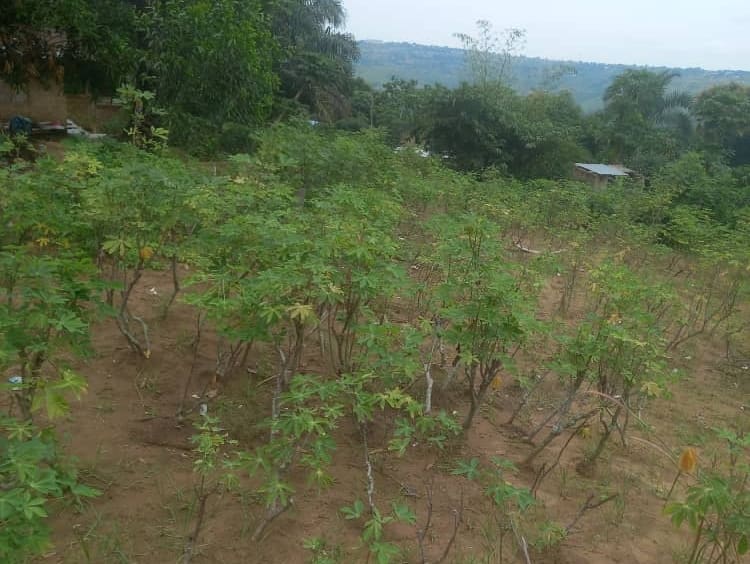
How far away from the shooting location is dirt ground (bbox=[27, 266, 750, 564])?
2523mm

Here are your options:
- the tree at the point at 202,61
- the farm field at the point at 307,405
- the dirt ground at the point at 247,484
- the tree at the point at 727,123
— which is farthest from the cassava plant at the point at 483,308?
the tree at the point at 727,123

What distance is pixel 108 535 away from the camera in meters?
2.46

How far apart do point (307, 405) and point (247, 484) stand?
0.54 meters

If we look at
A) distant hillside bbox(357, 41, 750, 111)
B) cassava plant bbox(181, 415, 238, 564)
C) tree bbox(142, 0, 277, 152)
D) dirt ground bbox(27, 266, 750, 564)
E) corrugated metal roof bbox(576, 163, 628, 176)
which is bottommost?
dirt ground bbox(27, 266, 750, 564)

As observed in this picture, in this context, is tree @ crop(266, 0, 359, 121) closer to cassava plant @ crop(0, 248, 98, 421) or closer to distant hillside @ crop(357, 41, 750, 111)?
cassava plant @ crop(0, 248, 98, 421)

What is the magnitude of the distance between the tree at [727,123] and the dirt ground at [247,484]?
61.9 ft

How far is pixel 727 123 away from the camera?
778 inches

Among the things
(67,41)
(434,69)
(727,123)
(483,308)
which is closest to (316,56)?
(67,41)

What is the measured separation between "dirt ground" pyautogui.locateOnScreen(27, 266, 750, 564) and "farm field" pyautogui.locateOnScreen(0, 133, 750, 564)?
12 millimetres

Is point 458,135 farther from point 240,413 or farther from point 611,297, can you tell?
point 240,413

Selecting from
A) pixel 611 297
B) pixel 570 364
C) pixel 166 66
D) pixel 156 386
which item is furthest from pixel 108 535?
pixel 166 66

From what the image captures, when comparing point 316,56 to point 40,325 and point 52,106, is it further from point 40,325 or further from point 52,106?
point 40,325

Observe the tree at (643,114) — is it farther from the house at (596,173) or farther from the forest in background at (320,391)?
the forest in background at (320,391)

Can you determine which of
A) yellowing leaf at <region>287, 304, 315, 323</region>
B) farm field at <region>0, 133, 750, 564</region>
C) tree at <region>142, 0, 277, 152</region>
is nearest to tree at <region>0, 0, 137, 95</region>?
tree at <region>142, 0, 277, 152</region>
